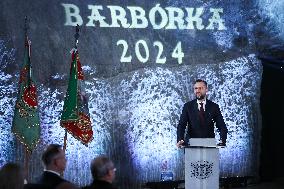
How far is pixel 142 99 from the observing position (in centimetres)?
756

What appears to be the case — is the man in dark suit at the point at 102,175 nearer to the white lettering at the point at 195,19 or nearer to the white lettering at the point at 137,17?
the white lettering at the point at 137,17

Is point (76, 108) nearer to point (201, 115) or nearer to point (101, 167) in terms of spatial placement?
point (201, 115)

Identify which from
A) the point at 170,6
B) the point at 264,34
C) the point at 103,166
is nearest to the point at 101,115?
the point at 170,6

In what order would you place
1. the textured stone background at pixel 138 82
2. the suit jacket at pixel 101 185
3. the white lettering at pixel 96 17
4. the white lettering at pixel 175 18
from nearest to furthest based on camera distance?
the suit jacket at pixel 101 185
the textured stone background at pixel 138 82
the white lettering at pixel 96 17
the white lettering at pixel 175 18

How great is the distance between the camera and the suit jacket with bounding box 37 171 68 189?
150 inches

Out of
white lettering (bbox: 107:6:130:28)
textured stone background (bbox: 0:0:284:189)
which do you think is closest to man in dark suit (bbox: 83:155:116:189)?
textured stone background (bbox: 0:0:284:189)

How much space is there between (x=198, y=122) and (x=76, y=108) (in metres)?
1.41

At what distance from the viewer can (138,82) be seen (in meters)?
7.56

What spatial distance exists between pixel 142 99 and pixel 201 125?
1181mm

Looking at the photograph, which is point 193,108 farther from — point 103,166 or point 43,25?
point 103,166

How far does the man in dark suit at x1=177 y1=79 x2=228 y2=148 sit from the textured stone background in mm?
947

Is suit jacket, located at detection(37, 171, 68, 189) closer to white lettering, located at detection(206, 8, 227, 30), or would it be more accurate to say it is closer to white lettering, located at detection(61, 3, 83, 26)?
white lettering, located at detection(61, 3, 83, 26)

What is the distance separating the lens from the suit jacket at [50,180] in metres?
3.80

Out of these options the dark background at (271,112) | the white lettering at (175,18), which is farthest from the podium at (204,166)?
the dark background at (271,112)
